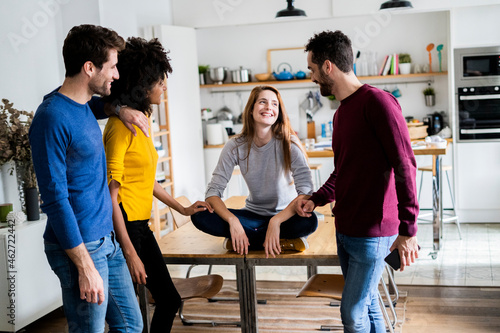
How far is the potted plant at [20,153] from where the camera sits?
12.3 feet

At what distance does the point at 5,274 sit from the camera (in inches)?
138

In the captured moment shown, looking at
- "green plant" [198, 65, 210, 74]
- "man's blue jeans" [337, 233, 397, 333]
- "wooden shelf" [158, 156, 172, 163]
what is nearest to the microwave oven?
"green plant" [198, 65, 210, 74]

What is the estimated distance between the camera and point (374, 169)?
224 cm

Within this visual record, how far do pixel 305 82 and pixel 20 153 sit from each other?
4118 millimetres

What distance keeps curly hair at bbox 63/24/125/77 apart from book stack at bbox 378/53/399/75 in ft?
17.0

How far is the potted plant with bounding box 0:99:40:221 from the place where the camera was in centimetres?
373

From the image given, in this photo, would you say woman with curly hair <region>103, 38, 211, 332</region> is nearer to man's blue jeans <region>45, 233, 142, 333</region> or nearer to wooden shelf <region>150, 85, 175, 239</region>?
man's blue jeans <region>45, 233, 142, 333</region>

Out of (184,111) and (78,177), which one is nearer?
(78,177)

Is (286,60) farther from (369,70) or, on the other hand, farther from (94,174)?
(94,174)

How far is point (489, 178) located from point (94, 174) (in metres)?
4.98

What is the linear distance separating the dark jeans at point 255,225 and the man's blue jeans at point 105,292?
2.07ft

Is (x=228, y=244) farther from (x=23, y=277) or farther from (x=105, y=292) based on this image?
(x=23, y=277)

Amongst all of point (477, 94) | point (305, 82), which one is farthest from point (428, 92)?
point (305, 82)

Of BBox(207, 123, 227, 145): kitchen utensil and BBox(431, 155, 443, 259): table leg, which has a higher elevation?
BBox(207, 123, 227, 145): kitchen utensil
